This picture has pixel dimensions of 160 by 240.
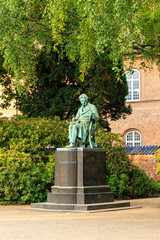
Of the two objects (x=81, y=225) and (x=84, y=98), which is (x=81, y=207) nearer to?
(x=81, y=225)

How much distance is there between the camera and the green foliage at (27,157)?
15969 mm

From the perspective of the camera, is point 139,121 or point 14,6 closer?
point 14,6

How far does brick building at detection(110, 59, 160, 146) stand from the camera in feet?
122

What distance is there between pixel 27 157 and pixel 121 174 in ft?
12.4

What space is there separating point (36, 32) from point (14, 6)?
333 cm

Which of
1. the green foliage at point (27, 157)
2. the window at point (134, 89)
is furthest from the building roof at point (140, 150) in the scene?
the window at point (134, 89)

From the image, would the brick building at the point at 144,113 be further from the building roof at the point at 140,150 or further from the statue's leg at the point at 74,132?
the statue's leg at the point at 74,132

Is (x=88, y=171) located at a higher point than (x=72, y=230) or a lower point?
higher

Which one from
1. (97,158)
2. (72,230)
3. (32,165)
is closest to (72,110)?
(32,165)

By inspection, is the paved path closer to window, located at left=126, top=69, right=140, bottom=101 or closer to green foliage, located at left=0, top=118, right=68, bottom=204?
green foliage, located at left=0, top=118, right=68, bottom=204

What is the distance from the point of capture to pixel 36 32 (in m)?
19.0

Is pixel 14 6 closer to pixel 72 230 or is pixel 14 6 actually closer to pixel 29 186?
pixel 29 186

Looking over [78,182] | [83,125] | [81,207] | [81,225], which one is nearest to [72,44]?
[83,125]

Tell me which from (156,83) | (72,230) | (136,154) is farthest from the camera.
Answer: (156,83)
